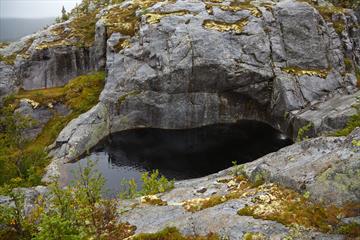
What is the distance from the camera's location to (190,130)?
65.3 m

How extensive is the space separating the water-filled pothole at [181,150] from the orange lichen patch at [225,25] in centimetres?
1702

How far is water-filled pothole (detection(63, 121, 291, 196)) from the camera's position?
4975 cm

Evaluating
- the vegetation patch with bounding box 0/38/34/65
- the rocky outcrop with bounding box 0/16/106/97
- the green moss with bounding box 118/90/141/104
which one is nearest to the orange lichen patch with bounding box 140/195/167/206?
the green moss with bounding box 118/90/141/104

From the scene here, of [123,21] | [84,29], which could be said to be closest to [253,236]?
[123,21]

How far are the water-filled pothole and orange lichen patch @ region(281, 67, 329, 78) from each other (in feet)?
34.5

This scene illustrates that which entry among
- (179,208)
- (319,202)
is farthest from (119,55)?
(319,202)

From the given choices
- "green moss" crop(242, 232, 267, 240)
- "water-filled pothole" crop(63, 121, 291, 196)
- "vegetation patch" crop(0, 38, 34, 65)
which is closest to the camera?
"green moss" crop(242, 232, 267, 240)

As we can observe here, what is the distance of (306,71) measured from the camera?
62.1 meters

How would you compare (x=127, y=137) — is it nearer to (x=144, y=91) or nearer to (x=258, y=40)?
(x=144, y=91)

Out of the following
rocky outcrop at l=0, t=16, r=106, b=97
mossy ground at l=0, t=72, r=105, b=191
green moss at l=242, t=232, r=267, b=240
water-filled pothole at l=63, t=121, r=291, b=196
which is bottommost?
water-filled pothole at l=63, t=121, r=291, b=196

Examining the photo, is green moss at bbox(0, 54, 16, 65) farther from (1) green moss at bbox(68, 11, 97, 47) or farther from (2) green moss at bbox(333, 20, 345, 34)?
(2) green moss at bbox(333, 20, 345, 34)

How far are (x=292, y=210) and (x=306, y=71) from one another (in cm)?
4943

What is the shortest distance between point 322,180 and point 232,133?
4477 centimetres

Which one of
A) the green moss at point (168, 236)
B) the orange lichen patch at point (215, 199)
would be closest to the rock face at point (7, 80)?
the orange lichen patch at point (215, 199)
